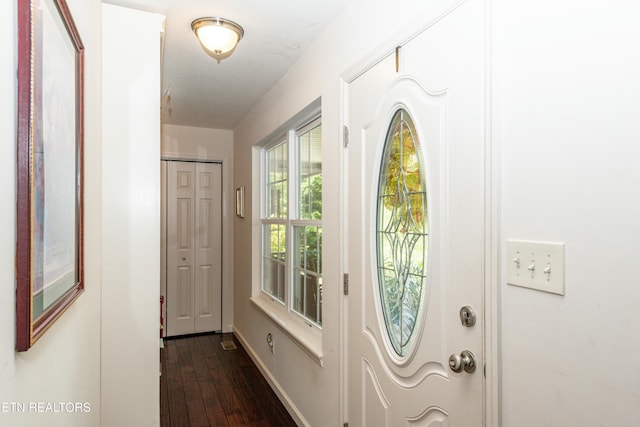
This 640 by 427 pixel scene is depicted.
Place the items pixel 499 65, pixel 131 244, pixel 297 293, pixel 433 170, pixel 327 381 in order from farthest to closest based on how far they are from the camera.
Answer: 1. pixel 297 293
2. pixel 327 381
3. pixel 131 244
4. pixel 433 170
5. pixel 499 65

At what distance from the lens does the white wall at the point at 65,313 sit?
65 cm

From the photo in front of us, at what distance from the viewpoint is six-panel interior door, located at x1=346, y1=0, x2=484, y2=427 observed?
1161mm

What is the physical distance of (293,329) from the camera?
8.70ft

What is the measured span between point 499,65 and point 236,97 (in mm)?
2623

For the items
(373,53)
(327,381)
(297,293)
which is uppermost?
(373,53)

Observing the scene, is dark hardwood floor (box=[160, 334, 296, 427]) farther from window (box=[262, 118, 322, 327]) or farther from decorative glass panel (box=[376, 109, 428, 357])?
decorative glass panel (box=[376, 109, 428, 357])

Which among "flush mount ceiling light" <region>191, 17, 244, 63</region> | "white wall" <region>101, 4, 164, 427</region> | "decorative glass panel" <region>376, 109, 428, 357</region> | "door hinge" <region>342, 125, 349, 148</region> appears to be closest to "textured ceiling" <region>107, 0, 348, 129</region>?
"flush mount ceiling light" <region>191, 17, 244, 63</region>

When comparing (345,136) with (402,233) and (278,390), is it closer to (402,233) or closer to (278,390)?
(402,233)

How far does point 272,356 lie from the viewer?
311cm

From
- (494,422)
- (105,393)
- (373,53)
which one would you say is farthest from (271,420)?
(373,53)

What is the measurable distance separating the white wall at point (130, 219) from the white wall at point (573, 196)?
152 cm

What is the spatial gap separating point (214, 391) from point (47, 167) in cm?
263

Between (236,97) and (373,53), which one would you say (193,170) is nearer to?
(236,97)

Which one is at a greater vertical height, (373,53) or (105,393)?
(373,53)
